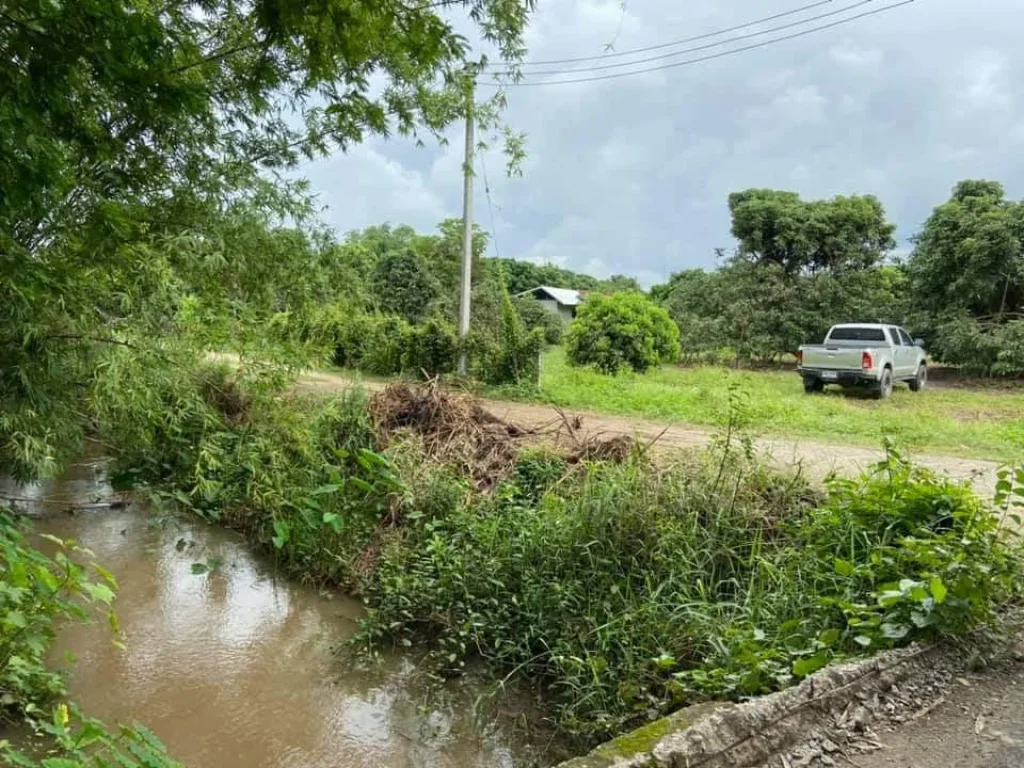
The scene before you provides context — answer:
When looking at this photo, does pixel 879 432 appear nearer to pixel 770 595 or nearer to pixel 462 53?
pixel 770 595

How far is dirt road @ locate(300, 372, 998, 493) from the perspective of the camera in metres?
6.02

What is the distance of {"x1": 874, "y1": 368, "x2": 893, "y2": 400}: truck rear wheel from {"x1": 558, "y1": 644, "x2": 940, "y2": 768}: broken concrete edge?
35.2 ft

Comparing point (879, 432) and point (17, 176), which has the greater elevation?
point (17, 176)

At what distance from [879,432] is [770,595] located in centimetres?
539

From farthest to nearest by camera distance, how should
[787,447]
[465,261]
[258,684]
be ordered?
[465,261] → [787,447] → [258,684]

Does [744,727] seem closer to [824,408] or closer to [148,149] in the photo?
[148,149]

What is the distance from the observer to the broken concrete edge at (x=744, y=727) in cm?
187

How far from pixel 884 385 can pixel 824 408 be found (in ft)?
8.50

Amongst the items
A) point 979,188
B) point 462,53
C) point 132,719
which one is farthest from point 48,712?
point 979,188

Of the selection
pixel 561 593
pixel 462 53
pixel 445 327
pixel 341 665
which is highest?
pixel 462 53

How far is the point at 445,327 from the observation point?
467 inches

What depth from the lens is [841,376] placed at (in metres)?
11.7

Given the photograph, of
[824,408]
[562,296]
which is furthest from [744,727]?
[562,296]

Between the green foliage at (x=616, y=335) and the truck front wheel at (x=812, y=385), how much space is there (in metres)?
3.78
